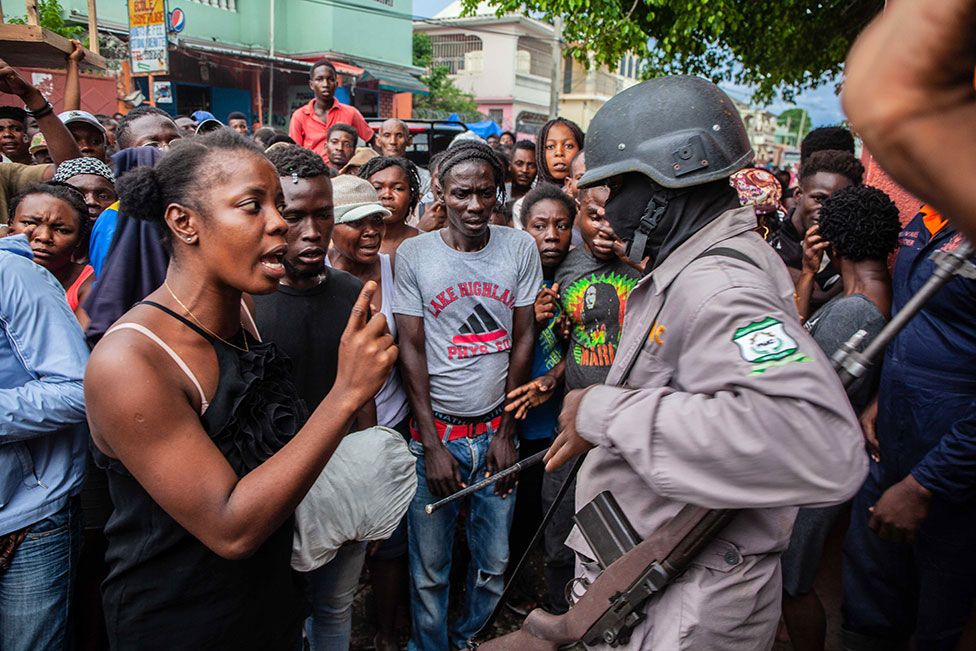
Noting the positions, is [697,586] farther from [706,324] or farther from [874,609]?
[874,609]

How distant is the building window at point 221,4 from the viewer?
21047mm

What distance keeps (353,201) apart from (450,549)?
1.82 metres

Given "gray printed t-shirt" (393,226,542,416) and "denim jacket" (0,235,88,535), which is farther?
"gray printed t-shirt" (393,226,542,416)

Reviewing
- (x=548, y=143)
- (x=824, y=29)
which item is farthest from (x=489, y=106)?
(x=548, y=143)

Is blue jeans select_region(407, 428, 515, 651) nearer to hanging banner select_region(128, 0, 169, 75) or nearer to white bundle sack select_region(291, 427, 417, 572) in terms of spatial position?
white bundle sack select_region(291, 427, 417, 572)

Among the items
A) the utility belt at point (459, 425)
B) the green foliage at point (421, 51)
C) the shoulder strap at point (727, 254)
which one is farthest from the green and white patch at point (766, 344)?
the green foliage at point (421, 51)

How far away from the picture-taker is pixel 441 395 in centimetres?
310

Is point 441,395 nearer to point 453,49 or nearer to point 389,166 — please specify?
point 389,166

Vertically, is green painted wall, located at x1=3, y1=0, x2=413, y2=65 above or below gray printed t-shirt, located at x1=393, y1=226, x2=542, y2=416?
above

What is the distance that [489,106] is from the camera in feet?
127

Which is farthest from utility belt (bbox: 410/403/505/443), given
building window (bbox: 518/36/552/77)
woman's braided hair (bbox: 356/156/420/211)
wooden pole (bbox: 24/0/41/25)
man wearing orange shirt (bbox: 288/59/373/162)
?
building window (bbox: 518/36/552/77)

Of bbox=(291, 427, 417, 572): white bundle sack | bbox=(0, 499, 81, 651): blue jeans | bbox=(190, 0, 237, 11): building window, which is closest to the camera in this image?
bbox=(291, 427, 417, 572): white bundle sack

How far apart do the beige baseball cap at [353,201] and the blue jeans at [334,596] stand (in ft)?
4.95

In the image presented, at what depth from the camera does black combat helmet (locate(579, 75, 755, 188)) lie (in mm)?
1699
